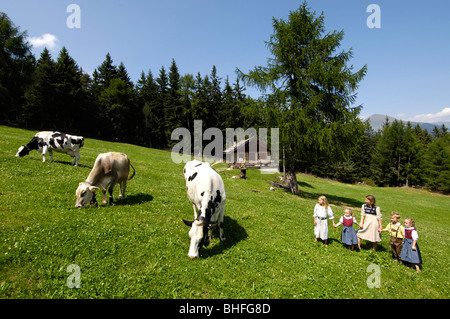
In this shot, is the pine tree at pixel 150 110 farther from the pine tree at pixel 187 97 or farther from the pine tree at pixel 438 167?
the pine tree at pixel 438 167

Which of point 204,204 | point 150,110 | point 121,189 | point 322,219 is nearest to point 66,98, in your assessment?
point 150,110

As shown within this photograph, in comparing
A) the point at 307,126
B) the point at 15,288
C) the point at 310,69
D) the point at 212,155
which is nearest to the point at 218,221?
the point at 15,288

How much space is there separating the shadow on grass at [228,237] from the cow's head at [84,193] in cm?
536

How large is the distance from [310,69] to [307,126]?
18.0 feet

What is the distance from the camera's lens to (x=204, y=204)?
679cm

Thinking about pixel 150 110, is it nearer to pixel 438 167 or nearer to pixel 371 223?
pixel 371 223

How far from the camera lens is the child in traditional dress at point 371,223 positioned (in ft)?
26.8

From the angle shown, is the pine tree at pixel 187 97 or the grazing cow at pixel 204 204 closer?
the grazing cow at pixel 204 204

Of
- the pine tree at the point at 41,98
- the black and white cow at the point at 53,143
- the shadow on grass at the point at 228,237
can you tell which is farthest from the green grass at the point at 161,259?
the pine tree at the point at 41,98

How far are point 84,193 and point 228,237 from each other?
6134 mm

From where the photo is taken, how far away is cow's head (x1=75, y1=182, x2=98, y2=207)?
824 centimetres

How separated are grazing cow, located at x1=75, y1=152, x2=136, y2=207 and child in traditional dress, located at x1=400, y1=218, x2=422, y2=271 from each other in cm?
1196

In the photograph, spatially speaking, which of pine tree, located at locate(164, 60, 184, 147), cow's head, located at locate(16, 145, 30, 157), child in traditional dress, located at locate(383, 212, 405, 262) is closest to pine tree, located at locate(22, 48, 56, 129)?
pine tree, located at locate(164, 60, 184, 147)

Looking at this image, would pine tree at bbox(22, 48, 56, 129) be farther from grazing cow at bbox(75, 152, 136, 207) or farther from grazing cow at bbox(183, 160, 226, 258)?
grazing cow at bbox(183, 160, 226, 258)
